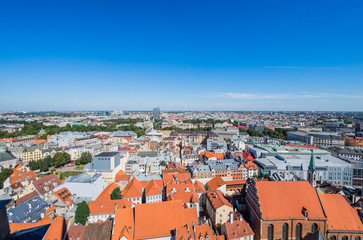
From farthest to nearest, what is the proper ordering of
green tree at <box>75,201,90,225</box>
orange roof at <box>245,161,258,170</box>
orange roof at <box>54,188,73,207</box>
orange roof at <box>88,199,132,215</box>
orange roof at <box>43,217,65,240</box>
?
orange roof at <box>245,161,258,170</box> → orange roof at <box>54,188,73,207</box> → orange roof at <box>88,199,132,215</box> → green tree at <box>75,201,90,225</box> → orange roof at <box>43,217,65,240</box>

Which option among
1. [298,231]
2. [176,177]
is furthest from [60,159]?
[298,231]

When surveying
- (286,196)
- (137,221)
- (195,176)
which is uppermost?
(286,196)

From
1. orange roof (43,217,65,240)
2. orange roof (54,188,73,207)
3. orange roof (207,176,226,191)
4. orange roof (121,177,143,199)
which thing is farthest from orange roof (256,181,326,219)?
orange roof (54,188,73,207)

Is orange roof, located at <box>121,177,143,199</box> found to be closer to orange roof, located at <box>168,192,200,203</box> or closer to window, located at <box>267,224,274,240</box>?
orange roof, located at <box>168,192,200,203</box>

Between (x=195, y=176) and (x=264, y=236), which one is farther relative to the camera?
(x=195, y=176)

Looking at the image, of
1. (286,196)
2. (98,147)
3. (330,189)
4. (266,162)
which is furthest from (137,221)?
(98,147)

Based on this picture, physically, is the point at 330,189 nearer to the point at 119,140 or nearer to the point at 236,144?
the point at 236,144
